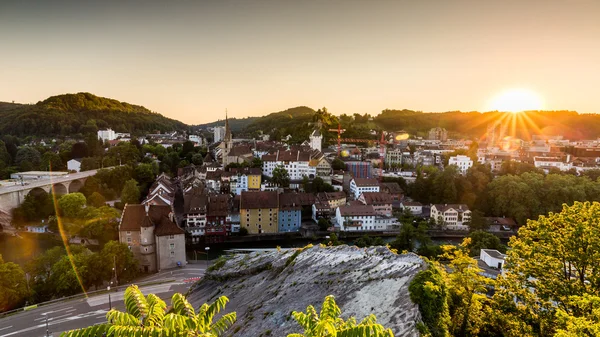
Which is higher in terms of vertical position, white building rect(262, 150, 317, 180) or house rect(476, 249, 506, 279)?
white building rect(262, 150, 317, 180)

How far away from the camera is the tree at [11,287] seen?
19.8m

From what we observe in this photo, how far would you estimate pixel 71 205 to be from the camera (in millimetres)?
37500

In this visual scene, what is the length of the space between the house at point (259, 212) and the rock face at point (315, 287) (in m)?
20.6

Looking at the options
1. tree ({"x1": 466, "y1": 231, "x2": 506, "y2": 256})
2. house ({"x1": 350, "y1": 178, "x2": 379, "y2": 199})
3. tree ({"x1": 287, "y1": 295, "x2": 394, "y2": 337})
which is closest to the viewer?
tree ({"x1": 287, "y1": 295, "x2": 394, "y2": 337})

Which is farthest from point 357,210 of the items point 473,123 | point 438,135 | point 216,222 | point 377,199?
point 473,123

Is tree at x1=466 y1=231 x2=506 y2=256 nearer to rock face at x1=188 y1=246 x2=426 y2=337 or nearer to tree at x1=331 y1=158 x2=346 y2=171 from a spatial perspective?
rock face at x1=188 y1=246 x2=426 y2=337

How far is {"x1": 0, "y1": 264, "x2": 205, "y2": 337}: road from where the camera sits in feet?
58.7

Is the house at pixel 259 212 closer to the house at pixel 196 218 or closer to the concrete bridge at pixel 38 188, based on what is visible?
the house at pixel 196 218

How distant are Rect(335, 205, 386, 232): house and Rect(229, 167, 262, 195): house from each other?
13.4m

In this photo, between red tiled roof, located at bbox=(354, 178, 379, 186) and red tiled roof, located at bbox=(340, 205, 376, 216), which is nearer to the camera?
red tiled roof, located at bbox=(340, 205, 376, 216)

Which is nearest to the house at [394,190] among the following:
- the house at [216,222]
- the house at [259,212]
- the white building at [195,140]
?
the house at [259,212]

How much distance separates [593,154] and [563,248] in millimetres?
85121

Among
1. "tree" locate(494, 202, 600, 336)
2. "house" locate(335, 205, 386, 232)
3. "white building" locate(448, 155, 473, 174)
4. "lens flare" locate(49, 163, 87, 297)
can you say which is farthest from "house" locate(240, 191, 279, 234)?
"white building" locate(448, 155, 473, 174)

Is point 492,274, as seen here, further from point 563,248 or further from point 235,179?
point 235,179
